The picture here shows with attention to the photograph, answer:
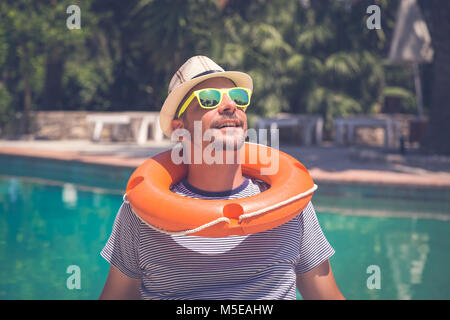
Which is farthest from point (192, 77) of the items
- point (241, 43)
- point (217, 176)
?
point (241, 43)

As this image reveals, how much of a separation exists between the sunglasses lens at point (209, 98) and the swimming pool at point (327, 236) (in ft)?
9.63

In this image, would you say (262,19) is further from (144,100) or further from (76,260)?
(76,260)

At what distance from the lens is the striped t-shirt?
1749mm

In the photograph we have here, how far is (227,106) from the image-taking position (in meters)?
Answer: 1.78

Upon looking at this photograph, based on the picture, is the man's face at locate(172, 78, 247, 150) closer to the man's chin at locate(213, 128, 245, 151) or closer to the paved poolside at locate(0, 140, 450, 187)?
the man's chin at locate(213, 128, 245, 151)

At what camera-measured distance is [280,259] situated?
181 centimetres

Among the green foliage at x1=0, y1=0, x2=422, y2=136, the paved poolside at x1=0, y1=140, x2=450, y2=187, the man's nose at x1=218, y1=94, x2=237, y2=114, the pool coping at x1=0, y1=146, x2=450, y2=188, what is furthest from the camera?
the green foliage at x1=0, y1=0, x2=422, y2=136

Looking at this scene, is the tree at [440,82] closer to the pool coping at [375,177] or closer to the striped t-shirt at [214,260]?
the pool coping at [375,177]

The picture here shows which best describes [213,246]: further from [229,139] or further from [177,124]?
[177,124]

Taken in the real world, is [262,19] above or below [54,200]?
above

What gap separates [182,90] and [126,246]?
559 millimetres

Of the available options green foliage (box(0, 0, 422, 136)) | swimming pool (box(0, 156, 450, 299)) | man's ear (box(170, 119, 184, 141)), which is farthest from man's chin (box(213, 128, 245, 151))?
green foliage (box(0, 0, 422, 136))
